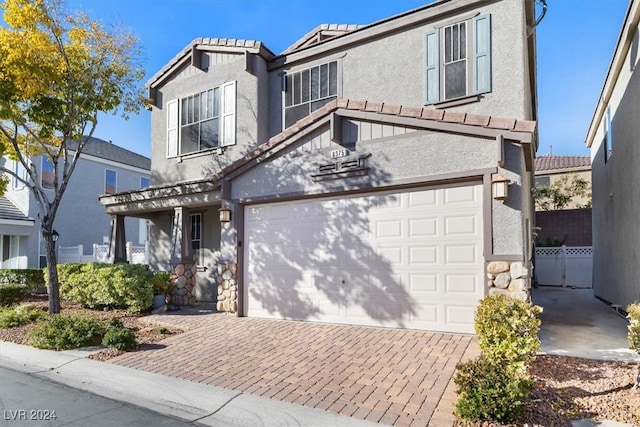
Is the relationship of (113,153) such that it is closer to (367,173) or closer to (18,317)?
(18,317)

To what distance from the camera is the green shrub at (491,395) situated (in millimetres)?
3789

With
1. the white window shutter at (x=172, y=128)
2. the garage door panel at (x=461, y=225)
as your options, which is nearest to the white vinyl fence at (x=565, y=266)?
the garage door panel at (x=461, y=225)

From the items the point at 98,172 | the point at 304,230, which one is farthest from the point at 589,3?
the point at 98,172

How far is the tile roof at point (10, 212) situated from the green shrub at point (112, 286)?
9532 mm

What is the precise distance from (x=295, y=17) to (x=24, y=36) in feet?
24.2

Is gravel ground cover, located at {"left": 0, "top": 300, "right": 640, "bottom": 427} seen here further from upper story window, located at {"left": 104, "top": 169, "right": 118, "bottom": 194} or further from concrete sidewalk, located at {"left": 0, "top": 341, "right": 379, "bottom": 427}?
upper story window, located at {"left": 104, "top": 169, "right": 118, "bottom": 194}

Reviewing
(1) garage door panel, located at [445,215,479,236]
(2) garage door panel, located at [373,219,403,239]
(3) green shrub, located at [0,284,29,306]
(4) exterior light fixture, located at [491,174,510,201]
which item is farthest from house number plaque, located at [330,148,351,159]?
(3) green shrub, located at [0,284,29,306]

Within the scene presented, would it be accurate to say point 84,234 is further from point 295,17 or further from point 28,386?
point 28,386

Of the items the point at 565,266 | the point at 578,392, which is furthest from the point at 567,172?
the point at 578,392

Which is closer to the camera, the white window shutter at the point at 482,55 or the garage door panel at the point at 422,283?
the garage door panel at the point at 422,283

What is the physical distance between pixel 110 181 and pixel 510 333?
22.7 metres

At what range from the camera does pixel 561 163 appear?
24.6 meters

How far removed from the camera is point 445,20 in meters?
9.39

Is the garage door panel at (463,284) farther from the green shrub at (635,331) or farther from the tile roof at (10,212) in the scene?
the tile roof at (10,212)
